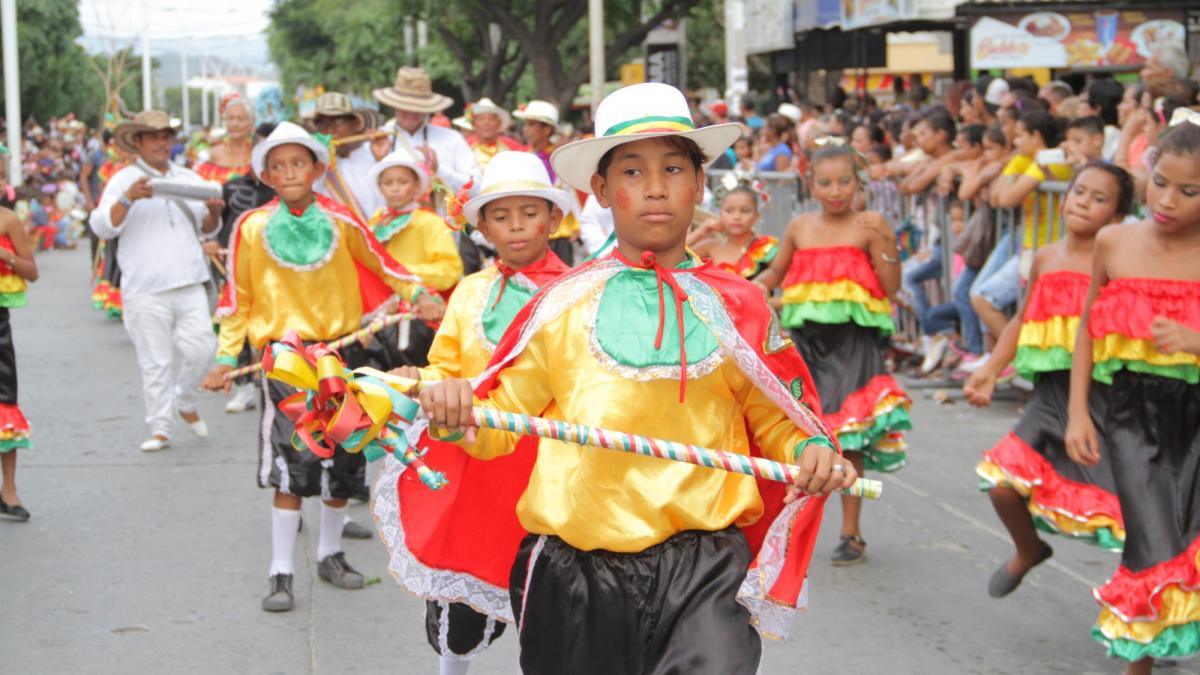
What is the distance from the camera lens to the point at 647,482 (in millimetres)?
3736

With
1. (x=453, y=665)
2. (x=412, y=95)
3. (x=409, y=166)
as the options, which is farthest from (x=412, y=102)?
(x=453, y=665)

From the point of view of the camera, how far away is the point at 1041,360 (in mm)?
5953

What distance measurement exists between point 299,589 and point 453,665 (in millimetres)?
2416

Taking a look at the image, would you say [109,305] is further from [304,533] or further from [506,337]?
[506,337]

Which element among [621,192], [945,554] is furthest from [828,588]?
[621,192]

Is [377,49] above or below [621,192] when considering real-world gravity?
above

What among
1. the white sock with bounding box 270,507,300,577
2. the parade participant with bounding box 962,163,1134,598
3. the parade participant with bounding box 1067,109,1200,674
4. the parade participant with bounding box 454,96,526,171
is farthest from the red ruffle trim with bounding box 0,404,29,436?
the parade participant with bounding box 454,96,526,171

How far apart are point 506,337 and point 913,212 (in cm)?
947

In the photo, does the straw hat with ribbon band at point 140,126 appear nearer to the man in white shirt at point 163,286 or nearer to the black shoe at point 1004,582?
the man in white shirt at point 163,286

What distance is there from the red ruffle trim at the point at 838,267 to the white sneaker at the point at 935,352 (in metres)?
5.16

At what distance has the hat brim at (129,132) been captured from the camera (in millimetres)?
9609

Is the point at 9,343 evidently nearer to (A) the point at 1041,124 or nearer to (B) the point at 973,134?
(A) the point at 1041,124

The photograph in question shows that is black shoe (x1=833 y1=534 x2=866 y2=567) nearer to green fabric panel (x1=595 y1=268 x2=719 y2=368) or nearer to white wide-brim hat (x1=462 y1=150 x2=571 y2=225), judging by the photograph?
white wide-brim hat (x1=462 y1=150 x2=571 y2=225)

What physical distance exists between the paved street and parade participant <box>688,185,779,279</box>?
4.56 ft
